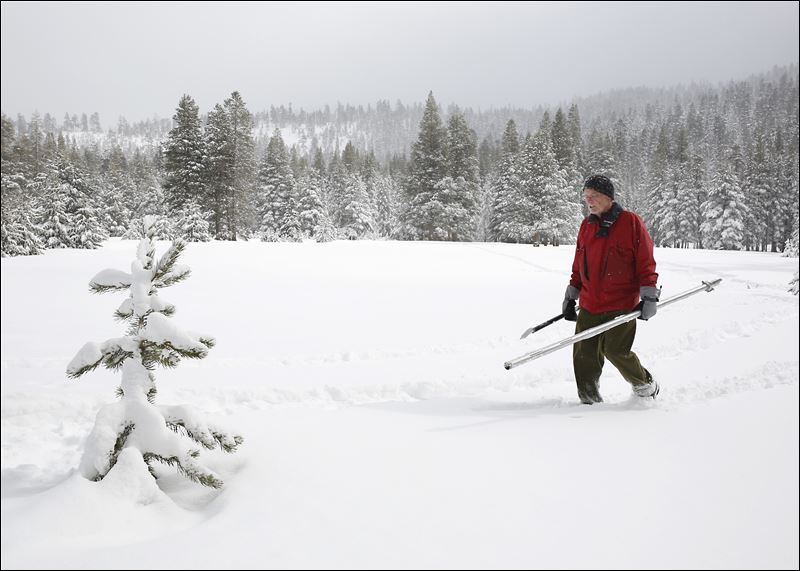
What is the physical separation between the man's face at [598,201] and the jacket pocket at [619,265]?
0.38 meters

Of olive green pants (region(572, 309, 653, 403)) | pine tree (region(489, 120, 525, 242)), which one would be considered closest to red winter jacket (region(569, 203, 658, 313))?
olive green pants (region(572, 309, 653, 403))

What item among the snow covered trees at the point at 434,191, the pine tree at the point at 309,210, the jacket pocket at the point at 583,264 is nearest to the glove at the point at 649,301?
the jacket pocket at the point at 583,264

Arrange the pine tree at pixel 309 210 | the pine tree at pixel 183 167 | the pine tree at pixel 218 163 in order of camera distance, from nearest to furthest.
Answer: the pine tree at pixel 183 167, the pine tree at pixel 218 163, the pine tree at pixel 309 210

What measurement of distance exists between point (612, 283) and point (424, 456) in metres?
2.60

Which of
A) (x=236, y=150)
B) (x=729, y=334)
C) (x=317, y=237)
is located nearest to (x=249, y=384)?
(x=729, y=334)

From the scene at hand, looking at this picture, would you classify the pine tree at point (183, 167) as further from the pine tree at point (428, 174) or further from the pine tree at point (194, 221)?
the pine tree at point (428, 174)

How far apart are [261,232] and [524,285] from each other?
35.4 meters

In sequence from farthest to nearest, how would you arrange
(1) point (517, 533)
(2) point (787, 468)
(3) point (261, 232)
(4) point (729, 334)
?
A: (3) point (261, 232) < (4) point (729, 334) < (2) point (787, 468) < (1) point (517, 533)

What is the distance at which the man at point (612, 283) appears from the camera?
4.36m

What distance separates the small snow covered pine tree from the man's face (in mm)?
3553

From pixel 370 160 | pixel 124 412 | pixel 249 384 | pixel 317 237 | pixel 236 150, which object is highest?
pixel 370 160

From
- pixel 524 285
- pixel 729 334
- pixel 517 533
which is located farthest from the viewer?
pixel 524 285

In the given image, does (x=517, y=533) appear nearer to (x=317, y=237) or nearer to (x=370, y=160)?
(x=317, y=237)

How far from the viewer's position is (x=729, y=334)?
823cm
